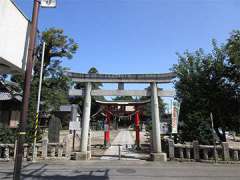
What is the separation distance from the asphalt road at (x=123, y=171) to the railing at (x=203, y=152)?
0.79 m

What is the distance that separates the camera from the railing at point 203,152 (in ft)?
38.1

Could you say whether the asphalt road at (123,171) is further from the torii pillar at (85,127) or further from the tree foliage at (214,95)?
the tree foliage at (214,95)

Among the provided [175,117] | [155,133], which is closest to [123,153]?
[155,133]

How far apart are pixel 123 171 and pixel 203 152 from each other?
504cm

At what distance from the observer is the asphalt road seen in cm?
848

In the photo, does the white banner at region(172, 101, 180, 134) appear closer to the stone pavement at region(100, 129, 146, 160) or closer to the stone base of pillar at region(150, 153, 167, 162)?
the stone base of pillar at region(150, 153, 167, 162)

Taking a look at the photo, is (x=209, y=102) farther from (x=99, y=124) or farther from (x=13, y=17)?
(x=99, y=124)

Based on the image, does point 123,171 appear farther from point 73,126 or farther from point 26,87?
point 26,87

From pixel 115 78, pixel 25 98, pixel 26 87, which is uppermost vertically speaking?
pixel 115 78

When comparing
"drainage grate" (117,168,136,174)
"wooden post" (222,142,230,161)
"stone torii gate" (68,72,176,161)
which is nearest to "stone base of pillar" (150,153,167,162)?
"stone torii gate" (68,72,176,161)

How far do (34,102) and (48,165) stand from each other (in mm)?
6903

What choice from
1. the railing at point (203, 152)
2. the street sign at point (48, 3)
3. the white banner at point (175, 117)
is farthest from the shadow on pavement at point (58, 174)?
the street sign at point (48, 3)

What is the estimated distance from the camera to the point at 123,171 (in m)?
9.52

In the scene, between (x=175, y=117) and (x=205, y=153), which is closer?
(x=205, y=153)
